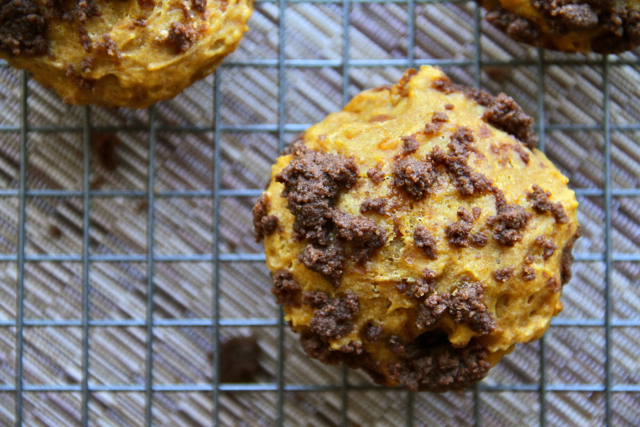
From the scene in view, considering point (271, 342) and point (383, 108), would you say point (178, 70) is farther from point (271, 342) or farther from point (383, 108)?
point (271, 342)

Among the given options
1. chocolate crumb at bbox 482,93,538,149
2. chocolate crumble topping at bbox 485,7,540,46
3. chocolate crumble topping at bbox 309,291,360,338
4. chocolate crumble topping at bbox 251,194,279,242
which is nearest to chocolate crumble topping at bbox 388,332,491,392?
chocolate crumble topping at bbox 309,291,360,338

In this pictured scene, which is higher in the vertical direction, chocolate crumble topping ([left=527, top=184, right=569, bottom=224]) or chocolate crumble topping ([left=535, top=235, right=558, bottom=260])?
chocolate crumble topping ([left=527, top=184, right=569, bottom=224])

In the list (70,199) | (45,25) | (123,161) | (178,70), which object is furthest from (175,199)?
(45,25)

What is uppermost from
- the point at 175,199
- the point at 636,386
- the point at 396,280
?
the point at 396,280

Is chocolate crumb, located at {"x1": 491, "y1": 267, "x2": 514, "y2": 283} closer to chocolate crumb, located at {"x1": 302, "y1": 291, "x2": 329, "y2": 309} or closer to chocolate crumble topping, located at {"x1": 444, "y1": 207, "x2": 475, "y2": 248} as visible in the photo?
chocolate crumble topping, located at {"x1": 444, "y1": 207, "x2": 475, "y2": 248}

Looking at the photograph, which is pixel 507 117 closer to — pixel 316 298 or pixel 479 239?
pixel 479 239

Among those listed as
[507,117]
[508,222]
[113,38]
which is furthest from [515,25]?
[113,38]

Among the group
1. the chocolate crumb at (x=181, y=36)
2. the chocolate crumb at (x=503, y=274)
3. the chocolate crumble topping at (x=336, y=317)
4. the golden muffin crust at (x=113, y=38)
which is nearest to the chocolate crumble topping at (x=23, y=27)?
the golden muffin crust at (x=113, y=38)
